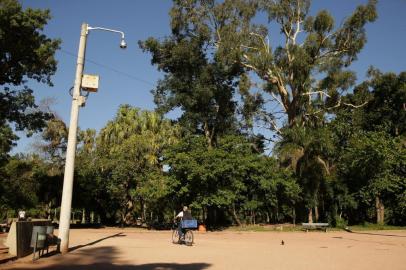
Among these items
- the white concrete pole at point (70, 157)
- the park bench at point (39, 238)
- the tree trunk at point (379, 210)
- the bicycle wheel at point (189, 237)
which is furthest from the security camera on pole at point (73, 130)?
the tree trunk at point (379, 210)

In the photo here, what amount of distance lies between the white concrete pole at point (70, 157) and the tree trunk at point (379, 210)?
3060 centimetres

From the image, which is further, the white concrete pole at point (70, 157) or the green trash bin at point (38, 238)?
the white concrete pole at point (70, 157)

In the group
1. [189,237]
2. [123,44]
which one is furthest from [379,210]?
[123,44]

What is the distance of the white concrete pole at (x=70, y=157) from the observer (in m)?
13.5

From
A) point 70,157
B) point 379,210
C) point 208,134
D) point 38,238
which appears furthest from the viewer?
point 208,134

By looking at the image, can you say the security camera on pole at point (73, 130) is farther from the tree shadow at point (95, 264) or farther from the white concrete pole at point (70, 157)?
the tree shadow at point (95, 264)

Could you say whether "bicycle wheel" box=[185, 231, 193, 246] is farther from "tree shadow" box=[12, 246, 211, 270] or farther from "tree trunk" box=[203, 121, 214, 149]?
"tree trunk" box=[203, 121, 214, 149]

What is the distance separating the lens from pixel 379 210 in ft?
124

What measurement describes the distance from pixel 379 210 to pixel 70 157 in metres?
31.3

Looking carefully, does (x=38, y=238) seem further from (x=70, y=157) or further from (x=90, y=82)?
(x=90, y=82)

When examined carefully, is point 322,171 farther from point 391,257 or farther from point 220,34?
point 391,257

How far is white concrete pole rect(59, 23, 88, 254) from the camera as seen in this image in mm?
13490

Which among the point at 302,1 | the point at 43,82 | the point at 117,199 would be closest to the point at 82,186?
the point at 117,199

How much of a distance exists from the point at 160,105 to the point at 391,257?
92.5 feet
